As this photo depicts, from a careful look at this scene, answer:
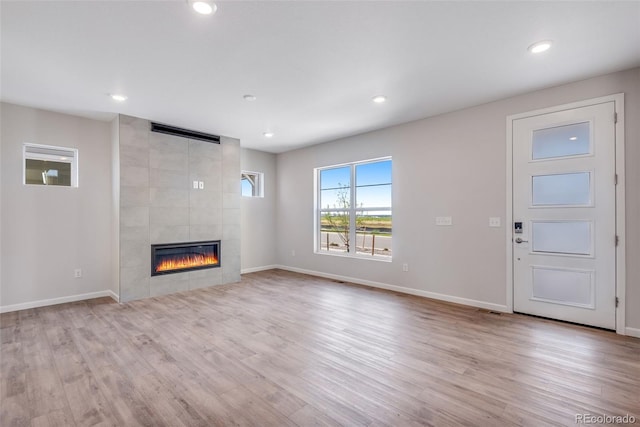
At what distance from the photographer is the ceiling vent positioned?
4.66 m

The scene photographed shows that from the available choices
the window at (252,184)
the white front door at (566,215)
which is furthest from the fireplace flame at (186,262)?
the white front door at (566,215)

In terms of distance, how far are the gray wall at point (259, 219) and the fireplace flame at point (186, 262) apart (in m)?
1.07

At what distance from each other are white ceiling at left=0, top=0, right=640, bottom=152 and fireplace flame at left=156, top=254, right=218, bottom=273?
2350 millimetres

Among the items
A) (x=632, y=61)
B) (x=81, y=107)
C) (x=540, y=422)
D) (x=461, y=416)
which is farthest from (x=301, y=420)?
(x=81, y=107)

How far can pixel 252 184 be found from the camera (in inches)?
263

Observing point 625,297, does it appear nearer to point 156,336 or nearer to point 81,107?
point 156,336

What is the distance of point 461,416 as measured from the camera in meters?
1.81

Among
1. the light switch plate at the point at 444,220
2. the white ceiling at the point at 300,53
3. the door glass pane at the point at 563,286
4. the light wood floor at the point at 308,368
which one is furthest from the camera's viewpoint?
the light switch plate at the point at 444,220

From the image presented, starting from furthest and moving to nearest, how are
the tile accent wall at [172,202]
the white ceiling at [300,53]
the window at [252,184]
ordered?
the window at [252,184]
the tile accent wall at [172,202]
the white ceiling at [300,53]

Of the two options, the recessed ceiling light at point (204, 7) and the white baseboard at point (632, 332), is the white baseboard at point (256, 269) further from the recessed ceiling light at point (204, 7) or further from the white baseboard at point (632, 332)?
the white baseboard at point (632, 332)

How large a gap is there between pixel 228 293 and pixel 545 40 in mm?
4941

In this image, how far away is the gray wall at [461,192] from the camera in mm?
2984

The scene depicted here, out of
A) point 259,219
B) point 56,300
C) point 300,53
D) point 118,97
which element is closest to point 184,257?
point 56,300

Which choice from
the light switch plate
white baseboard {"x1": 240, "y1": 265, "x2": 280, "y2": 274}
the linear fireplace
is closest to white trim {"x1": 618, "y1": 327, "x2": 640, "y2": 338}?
the light switch plate
